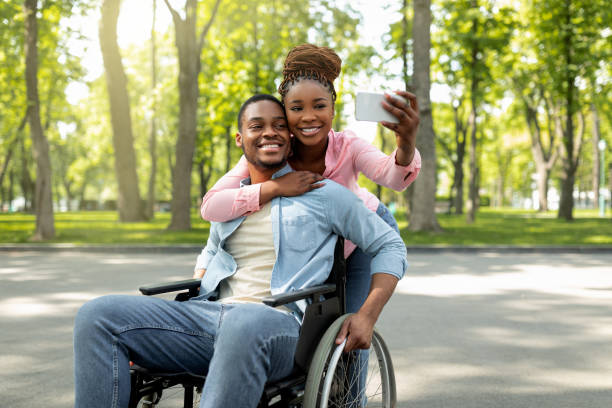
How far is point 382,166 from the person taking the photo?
287cm

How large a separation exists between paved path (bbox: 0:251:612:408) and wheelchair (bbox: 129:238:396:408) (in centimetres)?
112

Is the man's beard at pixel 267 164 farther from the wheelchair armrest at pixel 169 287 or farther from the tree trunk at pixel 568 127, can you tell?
the tree trunk at pixel 568 127

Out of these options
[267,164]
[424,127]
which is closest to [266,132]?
[267,164]

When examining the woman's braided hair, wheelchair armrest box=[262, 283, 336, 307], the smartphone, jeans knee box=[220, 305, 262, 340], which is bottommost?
jeans knee box=[220, 305, 262, 340]

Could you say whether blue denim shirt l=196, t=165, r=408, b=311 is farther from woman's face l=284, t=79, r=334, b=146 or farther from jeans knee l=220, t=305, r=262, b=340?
jeans knee l=220, t=305, r=262, b=340

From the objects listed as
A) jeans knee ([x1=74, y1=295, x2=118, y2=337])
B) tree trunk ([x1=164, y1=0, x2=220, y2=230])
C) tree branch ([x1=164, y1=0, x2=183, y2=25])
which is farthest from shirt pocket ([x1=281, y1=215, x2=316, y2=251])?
tree branch ([x1=164, y1=0, x2=183, y2=25])

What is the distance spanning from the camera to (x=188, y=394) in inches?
109

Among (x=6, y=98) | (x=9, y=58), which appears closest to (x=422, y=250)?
(x=9, y=58)

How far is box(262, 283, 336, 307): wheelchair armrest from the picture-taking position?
2.25m

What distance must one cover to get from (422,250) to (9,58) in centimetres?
1600

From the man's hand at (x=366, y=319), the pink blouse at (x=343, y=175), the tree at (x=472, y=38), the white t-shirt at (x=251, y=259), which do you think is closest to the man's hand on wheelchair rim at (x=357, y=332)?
the man's hand at (x=366, y=319)

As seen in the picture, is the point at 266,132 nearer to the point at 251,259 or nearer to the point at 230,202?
the point at 230,202

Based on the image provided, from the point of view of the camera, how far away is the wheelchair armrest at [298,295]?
2.25 metres

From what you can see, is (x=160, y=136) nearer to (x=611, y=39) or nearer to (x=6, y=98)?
(x=6, y=98)
